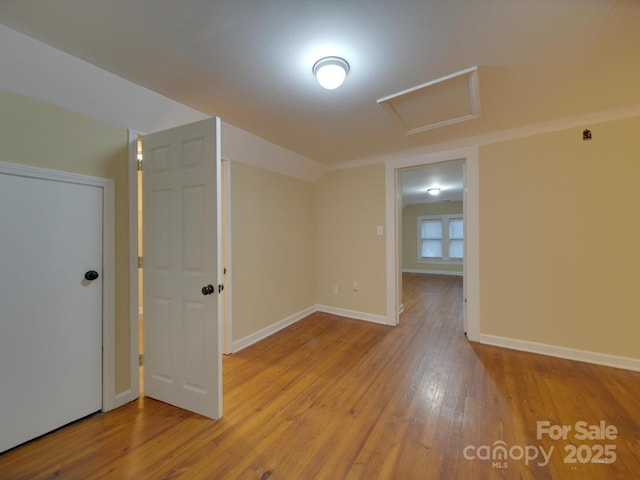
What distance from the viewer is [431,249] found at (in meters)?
8.27

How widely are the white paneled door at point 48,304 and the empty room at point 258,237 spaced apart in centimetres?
1

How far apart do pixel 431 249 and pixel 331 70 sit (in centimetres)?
774

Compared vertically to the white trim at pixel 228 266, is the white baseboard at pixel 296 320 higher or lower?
lower

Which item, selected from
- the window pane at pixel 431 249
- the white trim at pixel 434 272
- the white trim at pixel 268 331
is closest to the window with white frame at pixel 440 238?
the window pane at pixel 431 249

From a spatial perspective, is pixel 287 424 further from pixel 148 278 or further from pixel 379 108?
pixel 379 108

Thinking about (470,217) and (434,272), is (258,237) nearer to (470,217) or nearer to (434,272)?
(470,217)

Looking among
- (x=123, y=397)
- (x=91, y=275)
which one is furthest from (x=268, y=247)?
(x=123, y=397)

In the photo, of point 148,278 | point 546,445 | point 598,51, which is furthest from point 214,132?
point 546,445

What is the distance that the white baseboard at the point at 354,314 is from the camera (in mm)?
3536

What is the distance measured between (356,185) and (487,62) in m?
2.21

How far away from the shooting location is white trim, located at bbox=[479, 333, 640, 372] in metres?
2.27

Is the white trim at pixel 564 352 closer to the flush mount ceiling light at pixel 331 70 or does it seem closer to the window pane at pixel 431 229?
the flush mount ceiling light at pixel 331 70

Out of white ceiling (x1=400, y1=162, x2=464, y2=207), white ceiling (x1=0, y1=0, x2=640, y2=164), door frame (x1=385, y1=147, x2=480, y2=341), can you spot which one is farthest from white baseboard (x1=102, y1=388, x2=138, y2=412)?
white ceiling (x1=400, y1=162, x2=464, y2=207)

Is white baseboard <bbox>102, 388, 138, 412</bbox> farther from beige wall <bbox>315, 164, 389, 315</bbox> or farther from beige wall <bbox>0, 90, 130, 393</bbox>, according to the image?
beige wall <bbox>315, 164, 389, 315</bbox>
